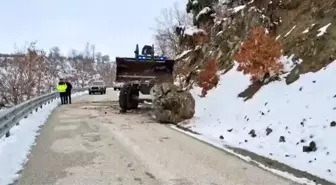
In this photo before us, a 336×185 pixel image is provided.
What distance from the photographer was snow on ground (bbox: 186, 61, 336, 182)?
791cm

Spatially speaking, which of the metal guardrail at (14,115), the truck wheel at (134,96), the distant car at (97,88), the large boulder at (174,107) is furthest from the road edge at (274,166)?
the distant car at (97,88)

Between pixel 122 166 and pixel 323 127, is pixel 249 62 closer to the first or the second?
pixel 323 127

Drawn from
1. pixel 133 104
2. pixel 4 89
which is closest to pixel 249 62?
pixel 133 104

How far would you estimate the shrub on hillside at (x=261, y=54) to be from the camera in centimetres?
1373

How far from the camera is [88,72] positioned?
362ft

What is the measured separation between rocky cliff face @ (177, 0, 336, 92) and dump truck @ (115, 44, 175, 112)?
3092mm

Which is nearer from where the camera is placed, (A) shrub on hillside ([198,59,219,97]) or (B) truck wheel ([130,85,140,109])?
(A) shrub on hillside ([198,59,219,97])

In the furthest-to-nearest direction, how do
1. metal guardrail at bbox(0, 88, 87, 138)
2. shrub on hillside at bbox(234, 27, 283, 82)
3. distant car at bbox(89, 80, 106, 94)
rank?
1. distant car at bbox(89, 80, 106, 94)
2. shrub on hillside at bbox(234, 27, 283, 82)
3. metal guardrail at bbox(0, 88, 87, 138)

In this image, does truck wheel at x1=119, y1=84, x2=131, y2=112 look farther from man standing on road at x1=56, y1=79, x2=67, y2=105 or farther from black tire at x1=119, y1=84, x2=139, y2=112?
man standing on road at x1=56, y1=79, x2=67, y2=105

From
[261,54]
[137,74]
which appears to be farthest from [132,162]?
[137,74]

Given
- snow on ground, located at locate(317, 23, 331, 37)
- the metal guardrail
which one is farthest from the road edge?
snow on ground, located at locate(317, 23, 331, 37)

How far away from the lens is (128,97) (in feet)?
67.1

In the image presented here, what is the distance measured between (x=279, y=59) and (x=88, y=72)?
98.9 metres

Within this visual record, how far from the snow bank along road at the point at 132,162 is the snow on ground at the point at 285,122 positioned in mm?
1034
